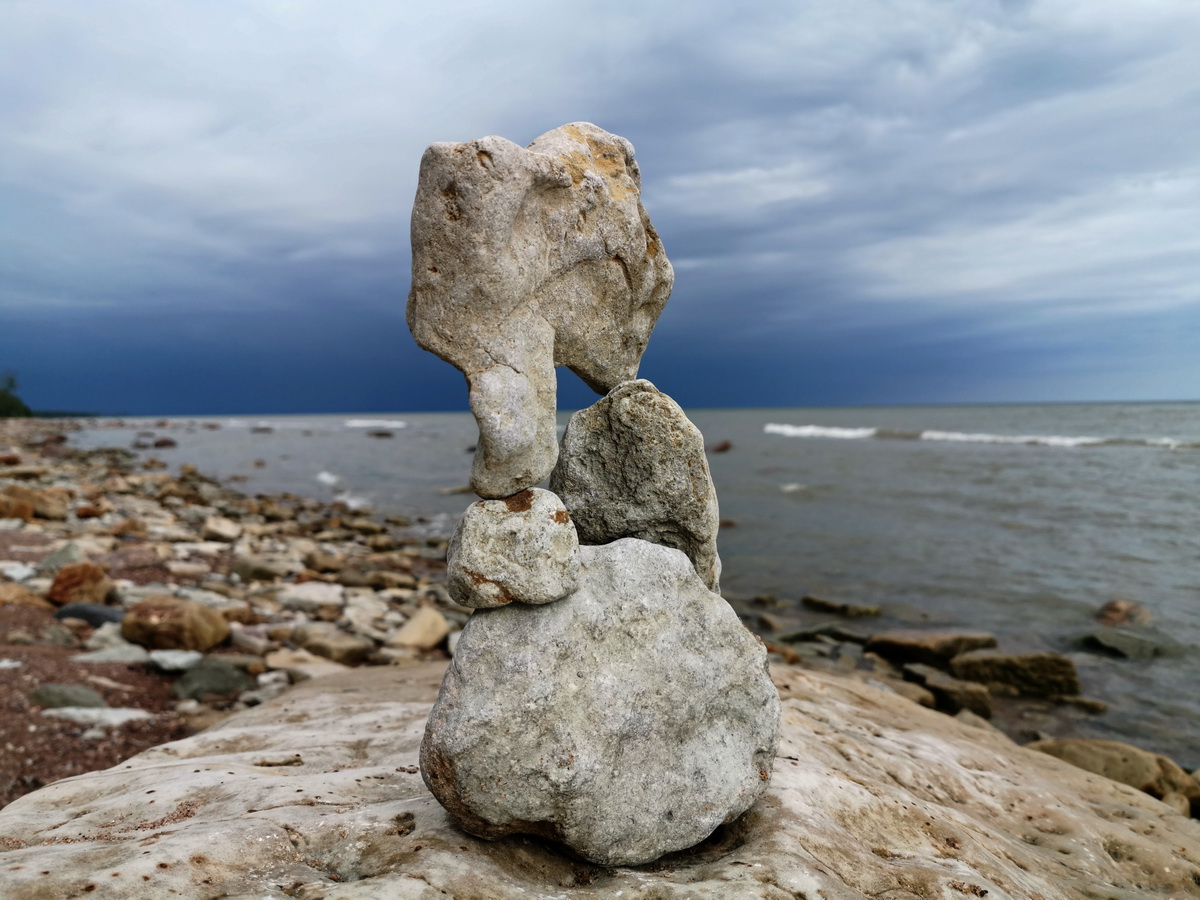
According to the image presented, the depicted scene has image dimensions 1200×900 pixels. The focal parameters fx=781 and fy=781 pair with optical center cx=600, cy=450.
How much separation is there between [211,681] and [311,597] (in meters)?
4.10

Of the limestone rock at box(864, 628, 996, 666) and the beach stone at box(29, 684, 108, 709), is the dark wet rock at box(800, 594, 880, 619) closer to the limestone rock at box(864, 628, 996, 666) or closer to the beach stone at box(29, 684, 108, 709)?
the limestone rock at box(864, 628, 996, 666)

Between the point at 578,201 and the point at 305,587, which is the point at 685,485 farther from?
the point at 305,587

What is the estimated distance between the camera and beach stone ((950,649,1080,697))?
384 inches

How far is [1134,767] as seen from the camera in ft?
22.7

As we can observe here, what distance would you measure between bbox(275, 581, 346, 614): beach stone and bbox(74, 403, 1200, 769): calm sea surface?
7.09 metres

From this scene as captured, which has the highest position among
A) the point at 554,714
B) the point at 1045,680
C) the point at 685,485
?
the point at 685,485

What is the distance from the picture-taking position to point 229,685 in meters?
8.34

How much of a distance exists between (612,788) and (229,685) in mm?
6311

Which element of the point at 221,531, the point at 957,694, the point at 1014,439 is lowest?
the point at 957,694

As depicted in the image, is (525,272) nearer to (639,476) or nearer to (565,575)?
(639,476)

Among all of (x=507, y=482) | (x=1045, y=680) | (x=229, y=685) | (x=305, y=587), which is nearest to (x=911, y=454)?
(x=1045, y=680)

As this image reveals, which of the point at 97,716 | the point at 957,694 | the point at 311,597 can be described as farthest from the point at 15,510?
the point at 957,694

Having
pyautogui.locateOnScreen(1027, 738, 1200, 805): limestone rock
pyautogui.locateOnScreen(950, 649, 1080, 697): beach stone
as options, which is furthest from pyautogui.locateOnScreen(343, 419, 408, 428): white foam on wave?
pyautogui.locateOnScreen(1027, 738, 1200, 805): limestone rock

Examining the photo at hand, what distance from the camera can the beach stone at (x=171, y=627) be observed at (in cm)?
897
